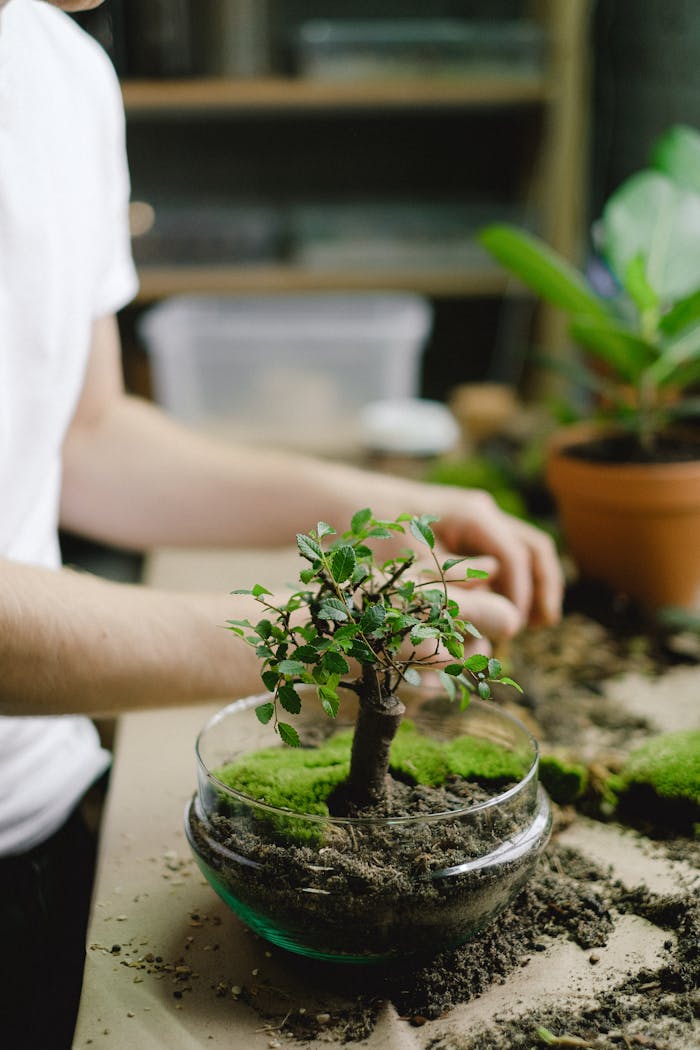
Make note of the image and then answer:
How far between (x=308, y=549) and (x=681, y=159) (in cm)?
85

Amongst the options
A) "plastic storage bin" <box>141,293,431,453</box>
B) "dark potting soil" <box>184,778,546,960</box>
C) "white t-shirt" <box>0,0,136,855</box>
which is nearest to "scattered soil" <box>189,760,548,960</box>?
"dark potting soil" <box>184,778,546,960</box>

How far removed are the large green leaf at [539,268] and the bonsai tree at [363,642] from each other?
0.55 metres

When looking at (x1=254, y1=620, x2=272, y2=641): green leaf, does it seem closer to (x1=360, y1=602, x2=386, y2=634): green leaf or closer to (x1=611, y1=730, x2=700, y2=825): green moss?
(x1=360, y1=602, x2=386, y2=634): green leaf

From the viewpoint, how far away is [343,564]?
498 mm

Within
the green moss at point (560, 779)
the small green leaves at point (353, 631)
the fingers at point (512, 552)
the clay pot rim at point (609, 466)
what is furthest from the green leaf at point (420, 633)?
the clay pot rim at point (609, 466)

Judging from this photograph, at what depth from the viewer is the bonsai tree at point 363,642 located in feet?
1.61

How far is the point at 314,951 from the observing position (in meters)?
0.51

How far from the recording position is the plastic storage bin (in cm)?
210

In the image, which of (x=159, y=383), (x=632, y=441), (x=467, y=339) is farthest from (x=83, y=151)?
(x=467, y=339)

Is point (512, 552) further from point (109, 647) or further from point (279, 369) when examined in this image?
point (279, 369)

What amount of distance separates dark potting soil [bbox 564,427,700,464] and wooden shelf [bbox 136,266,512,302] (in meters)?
1.38

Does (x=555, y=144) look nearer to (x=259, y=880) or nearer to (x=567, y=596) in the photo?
(x=567, y=596)

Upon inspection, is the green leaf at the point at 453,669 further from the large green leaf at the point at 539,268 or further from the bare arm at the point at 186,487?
the large green leaf at the point at 539,268

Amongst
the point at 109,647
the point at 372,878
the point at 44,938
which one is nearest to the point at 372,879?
the point at 372,878
